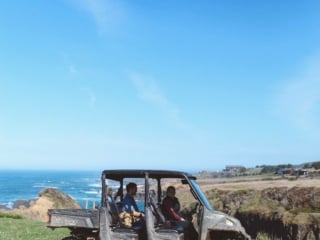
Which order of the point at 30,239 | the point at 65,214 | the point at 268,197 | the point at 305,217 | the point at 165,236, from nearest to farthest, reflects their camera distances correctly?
1. the point at 165,236
2. the point at 65,214
3. the point at 30,239
4. the point at 305,217
5. the point at 268,197

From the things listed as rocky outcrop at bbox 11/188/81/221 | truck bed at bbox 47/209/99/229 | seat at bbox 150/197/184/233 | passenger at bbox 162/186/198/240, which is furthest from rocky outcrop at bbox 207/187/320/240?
rocky outcrop at bbox 11/188/81/221

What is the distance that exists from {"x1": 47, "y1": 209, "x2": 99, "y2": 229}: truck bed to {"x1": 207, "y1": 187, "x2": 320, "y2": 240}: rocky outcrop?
41.9 ft

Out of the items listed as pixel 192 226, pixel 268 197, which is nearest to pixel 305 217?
pixel 268 197

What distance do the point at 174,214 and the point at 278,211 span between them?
725 inches

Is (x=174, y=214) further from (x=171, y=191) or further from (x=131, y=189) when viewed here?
(x=131, y=189)

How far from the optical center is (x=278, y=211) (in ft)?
90.7

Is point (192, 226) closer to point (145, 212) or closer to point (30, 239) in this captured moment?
point (145, 212)

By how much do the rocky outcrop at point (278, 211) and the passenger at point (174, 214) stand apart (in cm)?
1206

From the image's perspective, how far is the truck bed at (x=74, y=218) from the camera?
34.5ft

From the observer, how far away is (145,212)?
10.0 m

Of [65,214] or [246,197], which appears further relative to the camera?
[246,197]

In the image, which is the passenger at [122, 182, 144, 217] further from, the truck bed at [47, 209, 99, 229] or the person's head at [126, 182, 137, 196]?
the truck bed at [47, 209, 99, 229]

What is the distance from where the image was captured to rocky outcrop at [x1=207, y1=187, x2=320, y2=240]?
78.3ft

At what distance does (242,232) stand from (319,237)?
1343cm
